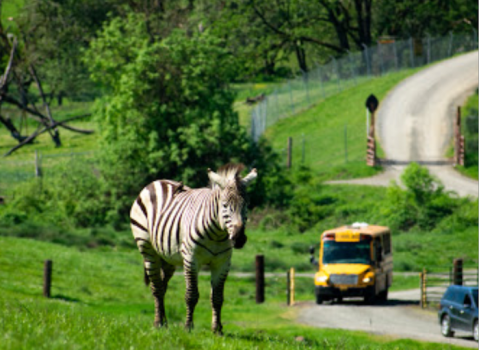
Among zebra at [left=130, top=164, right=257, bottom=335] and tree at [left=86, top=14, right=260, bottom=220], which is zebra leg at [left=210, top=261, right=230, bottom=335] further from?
tree at [left=86, top=14, right=260, bottom=220]

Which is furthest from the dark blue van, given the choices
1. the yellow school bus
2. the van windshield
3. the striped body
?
the striped body

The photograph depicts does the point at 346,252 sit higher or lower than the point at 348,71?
lower

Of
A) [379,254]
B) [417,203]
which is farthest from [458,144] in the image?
[379,254]

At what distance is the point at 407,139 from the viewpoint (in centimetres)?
6562

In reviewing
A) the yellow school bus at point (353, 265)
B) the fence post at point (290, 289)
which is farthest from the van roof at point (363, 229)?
the fence post at point (290, 289)

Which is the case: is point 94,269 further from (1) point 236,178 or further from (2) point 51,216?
(1) point 236,178

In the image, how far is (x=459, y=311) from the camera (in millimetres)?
27719

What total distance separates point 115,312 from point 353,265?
31.6 feet

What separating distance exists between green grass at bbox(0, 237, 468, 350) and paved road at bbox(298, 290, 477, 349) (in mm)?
864

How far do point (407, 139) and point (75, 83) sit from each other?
114 ft

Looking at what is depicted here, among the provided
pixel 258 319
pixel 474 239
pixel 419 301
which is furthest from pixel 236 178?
pixel 474 239

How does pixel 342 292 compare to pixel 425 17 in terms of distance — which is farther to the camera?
pixel 425 17

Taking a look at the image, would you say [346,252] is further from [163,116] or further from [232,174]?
[232,174]

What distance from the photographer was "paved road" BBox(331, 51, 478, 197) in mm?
58875
